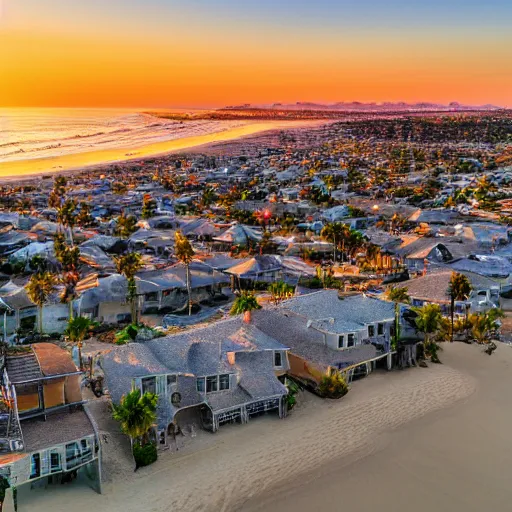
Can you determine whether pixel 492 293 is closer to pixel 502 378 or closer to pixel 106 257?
pixel 502 378

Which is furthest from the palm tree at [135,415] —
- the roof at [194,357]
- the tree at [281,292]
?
the tree at [281,292]

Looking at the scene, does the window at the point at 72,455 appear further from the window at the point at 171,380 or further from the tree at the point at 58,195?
the tree at the point at 58,195

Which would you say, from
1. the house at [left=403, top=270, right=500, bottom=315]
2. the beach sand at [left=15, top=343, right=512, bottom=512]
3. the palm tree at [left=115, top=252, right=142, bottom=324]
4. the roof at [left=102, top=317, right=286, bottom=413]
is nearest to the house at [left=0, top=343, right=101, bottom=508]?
the beach sand at [left=15, top=343, right=512, bottom=512]

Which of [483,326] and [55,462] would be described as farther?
[483,326]

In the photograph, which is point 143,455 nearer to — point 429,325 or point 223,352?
point 223,352

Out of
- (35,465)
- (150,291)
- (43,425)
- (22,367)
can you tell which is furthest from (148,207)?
(35,465)

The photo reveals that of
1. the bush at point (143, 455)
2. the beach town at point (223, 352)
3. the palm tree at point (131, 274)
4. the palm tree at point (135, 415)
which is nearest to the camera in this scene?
the beach town at point (223, 352)
